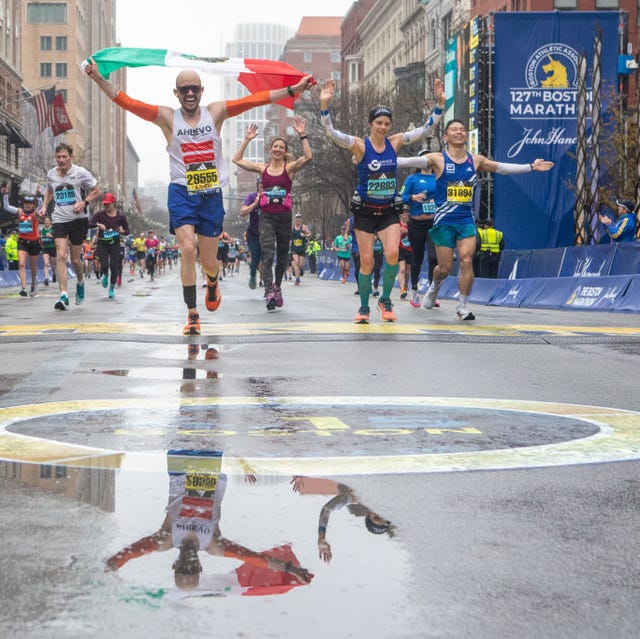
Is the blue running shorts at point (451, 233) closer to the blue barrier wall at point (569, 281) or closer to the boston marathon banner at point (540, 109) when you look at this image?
the blue barrier wall at point (569, 281)

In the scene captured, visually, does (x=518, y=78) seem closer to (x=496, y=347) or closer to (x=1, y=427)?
(x=496, y=347)

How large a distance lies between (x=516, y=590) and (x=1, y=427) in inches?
114

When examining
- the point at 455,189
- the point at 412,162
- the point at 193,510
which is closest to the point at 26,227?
the point at 455,189

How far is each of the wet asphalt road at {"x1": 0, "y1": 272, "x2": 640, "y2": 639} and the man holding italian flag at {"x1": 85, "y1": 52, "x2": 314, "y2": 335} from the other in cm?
231

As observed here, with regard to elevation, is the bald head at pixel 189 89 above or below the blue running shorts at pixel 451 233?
above

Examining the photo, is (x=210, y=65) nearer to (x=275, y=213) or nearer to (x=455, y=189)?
(x=455, y=189)

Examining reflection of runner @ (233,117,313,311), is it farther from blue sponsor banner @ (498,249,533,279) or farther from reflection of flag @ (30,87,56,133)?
reflection of flag @ (30,87,56,133)

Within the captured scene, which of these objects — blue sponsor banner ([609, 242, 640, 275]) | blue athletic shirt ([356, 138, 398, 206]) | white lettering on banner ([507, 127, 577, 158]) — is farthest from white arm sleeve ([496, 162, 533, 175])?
white lettering on banner ([507, 127, 577, 158])

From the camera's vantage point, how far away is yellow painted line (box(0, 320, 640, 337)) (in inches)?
427

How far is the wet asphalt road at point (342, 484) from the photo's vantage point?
2.47 metres

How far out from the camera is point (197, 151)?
34.3 ft

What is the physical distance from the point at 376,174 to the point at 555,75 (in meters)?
23.9

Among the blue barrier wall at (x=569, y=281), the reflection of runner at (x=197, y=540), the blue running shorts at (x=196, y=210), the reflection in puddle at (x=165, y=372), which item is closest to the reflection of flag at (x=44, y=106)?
the blue barrier wall at (x=569, y=281)

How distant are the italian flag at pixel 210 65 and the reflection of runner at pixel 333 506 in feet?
25.2
